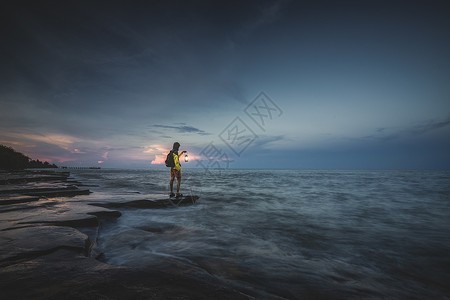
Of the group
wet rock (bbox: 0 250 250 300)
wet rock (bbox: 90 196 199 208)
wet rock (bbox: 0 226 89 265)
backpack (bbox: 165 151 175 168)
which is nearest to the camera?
wet rock (bbox: 0 250 250 300)

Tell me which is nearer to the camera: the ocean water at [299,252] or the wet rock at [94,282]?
the wet rock at [94,282]

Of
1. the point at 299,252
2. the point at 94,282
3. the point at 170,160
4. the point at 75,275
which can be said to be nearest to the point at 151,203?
the point at 170,160

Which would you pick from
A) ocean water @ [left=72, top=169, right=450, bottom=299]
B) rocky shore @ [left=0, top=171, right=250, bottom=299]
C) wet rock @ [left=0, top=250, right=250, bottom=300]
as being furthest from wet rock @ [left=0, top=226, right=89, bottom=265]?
ocean water @ [left=72, top=169, right=450, bottom=299]

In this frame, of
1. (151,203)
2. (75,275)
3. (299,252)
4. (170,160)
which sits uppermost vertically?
(170,160)

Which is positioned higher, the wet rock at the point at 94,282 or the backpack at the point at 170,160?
the backpack at the point at 170,160

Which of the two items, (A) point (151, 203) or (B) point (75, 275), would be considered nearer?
(B) point (75, 275)

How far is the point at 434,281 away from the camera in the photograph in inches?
141

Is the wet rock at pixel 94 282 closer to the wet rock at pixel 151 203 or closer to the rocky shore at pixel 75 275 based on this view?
the rocky shore at pixel 75 275

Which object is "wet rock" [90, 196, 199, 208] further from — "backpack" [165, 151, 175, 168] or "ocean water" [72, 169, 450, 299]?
"backpack" [165, 151, 175, 168]

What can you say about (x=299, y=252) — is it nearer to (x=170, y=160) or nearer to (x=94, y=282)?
(x=94, y=282)

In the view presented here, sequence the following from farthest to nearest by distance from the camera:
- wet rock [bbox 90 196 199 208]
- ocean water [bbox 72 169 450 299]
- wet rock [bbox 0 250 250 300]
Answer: wet rock [bbox 90 196 199 208] < ocean water [bbox 72 169 450 299] < wet rock [bbox 0 250 250 300]

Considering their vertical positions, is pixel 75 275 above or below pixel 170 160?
below

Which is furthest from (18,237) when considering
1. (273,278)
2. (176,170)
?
(176,170)

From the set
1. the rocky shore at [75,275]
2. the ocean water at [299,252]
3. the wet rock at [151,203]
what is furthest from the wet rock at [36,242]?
the wet rock at [151,203]
